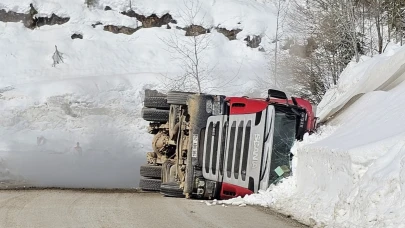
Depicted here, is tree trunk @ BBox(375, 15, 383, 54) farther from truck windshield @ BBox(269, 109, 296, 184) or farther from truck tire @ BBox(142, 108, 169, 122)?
truck windshield @ BBox(269, 109, 296, 184)

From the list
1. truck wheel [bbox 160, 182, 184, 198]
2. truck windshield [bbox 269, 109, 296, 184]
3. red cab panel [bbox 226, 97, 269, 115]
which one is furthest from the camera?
truck wheel [bbox 160, 182, 184, 198]

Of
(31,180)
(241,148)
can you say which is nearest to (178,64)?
(31,180)

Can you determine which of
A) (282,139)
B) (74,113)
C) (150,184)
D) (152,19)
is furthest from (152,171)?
Result: (152,19)

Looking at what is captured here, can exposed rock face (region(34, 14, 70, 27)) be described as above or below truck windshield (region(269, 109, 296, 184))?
above

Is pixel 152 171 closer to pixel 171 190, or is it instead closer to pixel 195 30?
pixel 171 190

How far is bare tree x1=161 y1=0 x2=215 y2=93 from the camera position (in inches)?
1280

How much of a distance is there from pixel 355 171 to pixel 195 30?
98.5ft

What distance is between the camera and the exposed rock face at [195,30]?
37.3m

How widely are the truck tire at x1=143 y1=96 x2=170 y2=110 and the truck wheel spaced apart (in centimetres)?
199

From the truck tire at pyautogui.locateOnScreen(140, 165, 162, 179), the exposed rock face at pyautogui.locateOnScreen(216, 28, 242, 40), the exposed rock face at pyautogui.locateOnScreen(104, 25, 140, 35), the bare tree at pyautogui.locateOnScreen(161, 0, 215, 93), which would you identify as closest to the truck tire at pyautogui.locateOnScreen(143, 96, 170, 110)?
the truck tire at pyautogui.locateOnScreen(140, 165, 162, 179)

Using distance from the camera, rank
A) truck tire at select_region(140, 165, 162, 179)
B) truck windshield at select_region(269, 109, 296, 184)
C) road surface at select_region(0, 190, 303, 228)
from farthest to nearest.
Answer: truck tire at select_region(140, 165, 162, 179) < truck windshield at select_region(269, 109, 296, 184) < road surface at select_region(0, 190, 303, 228)

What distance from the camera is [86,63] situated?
115 feet

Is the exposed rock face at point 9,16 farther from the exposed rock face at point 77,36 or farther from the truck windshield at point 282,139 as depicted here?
the truck windshield at point 282,139

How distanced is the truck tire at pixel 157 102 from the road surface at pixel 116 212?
240cm
